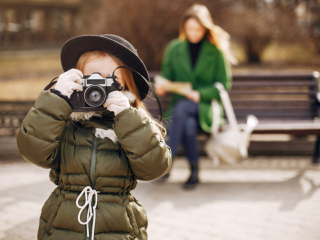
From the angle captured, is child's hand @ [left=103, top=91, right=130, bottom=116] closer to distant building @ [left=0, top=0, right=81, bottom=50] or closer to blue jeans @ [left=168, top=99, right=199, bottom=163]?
blue jeans @ [left=168, top=99, right=199, bottom=163]

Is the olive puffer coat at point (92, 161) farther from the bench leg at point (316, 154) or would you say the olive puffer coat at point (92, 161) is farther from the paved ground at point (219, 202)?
the bench leg at point (316, 154)

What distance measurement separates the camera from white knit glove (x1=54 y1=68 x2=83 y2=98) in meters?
1.69

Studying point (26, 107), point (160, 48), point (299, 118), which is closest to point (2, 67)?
point (160, 48)

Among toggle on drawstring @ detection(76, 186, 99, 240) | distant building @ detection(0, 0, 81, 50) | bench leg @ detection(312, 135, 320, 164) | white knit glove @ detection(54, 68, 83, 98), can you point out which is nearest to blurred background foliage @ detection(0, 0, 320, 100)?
distant building @ detection(0, 0, 81, 50)

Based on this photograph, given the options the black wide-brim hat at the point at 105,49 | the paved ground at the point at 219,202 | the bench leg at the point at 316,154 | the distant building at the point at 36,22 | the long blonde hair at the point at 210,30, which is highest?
the distant building at the point at 36,22

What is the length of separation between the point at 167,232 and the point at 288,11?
10.3 meters

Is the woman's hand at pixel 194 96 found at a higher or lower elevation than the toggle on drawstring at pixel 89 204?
higher

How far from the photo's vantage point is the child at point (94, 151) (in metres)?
1.68

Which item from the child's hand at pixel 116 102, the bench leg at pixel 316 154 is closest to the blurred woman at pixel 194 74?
the bench leg at pixel 316 154

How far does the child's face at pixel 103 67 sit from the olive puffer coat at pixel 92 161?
255 millimetres

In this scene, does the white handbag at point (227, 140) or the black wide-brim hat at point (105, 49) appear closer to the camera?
the black wide-brim hat at point (105, 49)

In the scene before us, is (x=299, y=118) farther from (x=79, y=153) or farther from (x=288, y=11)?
(x=288, y=11)

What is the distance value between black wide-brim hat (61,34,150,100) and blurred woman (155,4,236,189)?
2013mm

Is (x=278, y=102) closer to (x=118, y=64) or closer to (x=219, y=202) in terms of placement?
(x=219, y=202)
